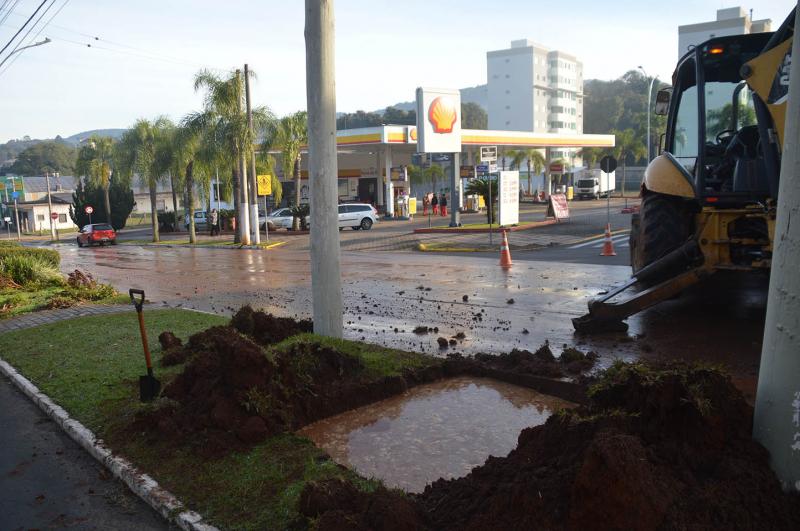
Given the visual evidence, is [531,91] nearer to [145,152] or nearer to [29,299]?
[145,152]

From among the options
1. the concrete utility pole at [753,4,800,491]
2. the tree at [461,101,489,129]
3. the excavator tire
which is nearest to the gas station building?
the excavator tire

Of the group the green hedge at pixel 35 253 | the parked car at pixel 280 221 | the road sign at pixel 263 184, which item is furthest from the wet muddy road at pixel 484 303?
the parked car at pixel 280 221

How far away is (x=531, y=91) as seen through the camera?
432 ft

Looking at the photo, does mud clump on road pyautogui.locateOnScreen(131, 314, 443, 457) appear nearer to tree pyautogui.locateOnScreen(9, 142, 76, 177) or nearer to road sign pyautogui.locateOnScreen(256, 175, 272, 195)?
road sign pyautogui.locateOnScreen(256, 175, 272, 195)

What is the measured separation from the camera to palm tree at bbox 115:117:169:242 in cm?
4266

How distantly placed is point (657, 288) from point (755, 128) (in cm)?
237

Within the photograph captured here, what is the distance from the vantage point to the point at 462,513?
352cm

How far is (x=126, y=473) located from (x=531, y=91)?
13446 centimetres

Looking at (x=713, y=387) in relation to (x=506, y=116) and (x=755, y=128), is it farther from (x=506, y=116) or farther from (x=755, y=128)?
(x=506, y=116)

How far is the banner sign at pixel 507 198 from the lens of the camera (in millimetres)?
29703

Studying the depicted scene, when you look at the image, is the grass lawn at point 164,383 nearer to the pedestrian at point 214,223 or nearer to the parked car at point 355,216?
the parked car at point 355,216

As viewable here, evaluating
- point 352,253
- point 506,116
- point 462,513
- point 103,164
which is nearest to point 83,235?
point 103,164

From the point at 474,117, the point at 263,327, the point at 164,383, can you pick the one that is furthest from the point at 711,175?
the point at 474,117

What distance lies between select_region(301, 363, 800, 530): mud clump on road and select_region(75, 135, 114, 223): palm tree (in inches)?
2183
